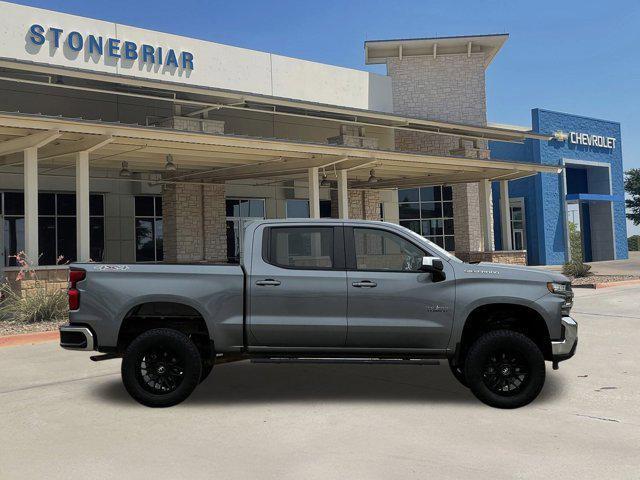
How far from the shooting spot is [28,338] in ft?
36.0

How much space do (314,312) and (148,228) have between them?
1754 cm

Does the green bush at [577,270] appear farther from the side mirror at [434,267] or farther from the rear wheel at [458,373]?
the side mirror at [434,267]

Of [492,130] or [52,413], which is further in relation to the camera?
[492,130]

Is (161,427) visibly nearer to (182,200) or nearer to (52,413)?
(52,413)

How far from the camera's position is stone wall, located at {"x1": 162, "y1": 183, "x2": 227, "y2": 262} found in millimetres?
21953

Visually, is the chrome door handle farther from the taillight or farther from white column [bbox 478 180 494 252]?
white column [bbox 478 180 494 252]

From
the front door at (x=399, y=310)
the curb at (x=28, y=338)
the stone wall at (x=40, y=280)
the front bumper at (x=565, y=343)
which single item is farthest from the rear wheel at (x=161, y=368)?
the stone wall at (x=40, y=280)

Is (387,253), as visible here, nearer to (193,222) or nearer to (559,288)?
(559,288)

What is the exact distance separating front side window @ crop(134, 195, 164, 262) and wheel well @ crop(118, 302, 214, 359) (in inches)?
642

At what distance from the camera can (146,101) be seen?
2138cm

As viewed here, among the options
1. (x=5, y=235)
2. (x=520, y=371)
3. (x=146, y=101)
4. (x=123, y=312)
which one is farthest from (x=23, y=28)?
(x=520, y=371)

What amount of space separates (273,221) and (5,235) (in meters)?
16.1

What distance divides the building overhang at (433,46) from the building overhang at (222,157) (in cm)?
692

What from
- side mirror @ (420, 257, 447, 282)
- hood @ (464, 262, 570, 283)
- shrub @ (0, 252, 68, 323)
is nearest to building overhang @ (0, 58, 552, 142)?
shrub @ (0, 252, 68, 323)
